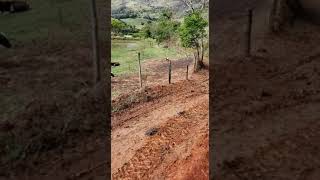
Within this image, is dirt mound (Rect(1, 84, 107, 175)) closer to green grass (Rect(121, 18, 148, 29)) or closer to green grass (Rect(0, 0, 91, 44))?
green grass (Rect(0, 0, 91, 44))

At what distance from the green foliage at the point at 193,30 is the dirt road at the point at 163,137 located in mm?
3903

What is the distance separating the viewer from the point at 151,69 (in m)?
18.4

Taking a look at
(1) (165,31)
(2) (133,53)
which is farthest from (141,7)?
(2) (133,53)

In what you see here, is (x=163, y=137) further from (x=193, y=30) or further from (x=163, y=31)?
(x=163, y=31)

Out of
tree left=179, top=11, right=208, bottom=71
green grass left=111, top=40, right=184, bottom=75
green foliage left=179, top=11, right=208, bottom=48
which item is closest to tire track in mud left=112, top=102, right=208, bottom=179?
tree left=179, top=11, right=208, bottom=71

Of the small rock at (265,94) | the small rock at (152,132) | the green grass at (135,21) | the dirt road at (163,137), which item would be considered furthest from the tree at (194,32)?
the green grass at (135,21)

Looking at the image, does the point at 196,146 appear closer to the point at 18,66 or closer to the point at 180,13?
the point at 18,66

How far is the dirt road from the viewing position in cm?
926

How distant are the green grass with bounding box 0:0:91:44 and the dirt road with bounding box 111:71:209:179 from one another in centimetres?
593

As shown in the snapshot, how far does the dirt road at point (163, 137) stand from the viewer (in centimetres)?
926

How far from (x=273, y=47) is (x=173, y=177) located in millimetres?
8292

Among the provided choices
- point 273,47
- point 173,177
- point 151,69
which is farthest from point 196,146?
point 151,69

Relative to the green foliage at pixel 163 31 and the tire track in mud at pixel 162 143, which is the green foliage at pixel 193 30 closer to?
the green foliage at pixel 163 31

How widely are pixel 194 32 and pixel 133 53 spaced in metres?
3.38
